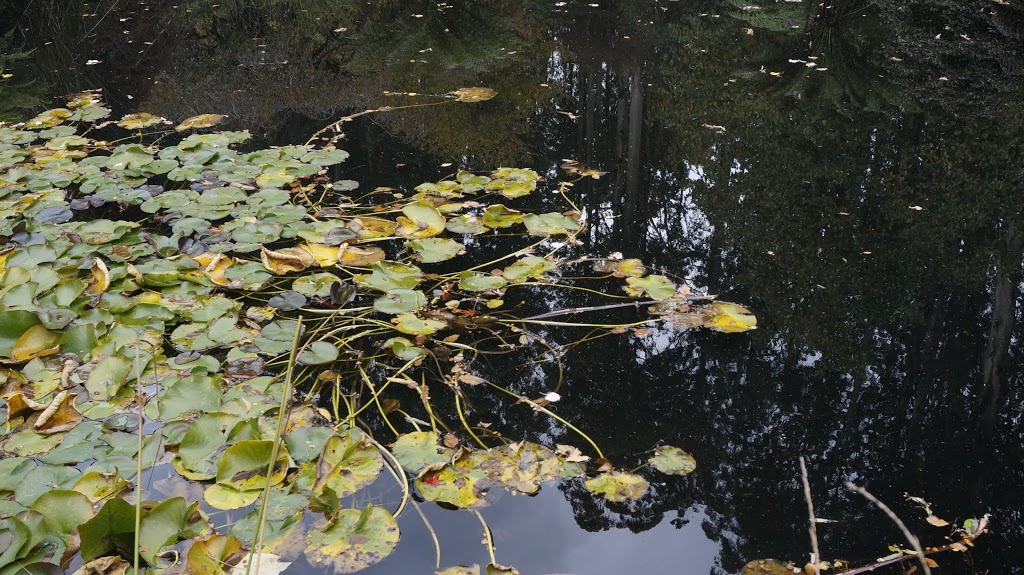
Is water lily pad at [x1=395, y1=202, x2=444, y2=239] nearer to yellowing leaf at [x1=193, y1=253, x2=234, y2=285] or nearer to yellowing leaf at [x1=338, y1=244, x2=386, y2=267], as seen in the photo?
yellowing leaf at [x1=338, y1=244, x2=386, y2=267]

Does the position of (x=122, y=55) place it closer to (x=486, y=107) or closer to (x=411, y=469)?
(x=486, y=107)

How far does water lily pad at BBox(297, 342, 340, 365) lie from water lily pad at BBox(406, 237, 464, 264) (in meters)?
0.60

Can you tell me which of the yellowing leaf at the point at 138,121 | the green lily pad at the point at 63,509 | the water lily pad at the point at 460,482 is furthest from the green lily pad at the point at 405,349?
the yellowing leaf at the point at 138,121

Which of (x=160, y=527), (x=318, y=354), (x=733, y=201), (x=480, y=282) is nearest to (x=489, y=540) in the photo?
(x=160, y=527)

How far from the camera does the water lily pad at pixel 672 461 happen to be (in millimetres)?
1776

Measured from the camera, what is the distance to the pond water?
65.7 inches

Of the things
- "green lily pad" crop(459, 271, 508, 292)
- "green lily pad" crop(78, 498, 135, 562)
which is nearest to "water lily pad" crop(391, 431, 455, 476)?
"green lily pad" crop(78, 498, 135, 562)

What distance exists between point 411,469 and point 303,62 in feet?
16.0

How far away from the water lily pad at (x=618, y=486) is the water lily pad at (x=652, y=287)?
0.83 meters

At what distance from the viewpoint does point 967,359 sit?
7.07ft

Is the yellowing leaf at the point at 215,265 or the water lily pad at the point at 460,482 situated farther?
the yellowing leaf at the point at 215,265

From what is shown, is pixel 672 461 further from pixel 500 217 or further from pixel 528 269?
pixel 500 217

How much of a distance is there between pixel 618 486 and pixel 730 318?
833 mm

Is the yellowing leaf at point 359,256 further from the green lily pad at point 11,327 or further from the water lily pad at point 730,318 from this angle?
the water lily pad at point 730,318
